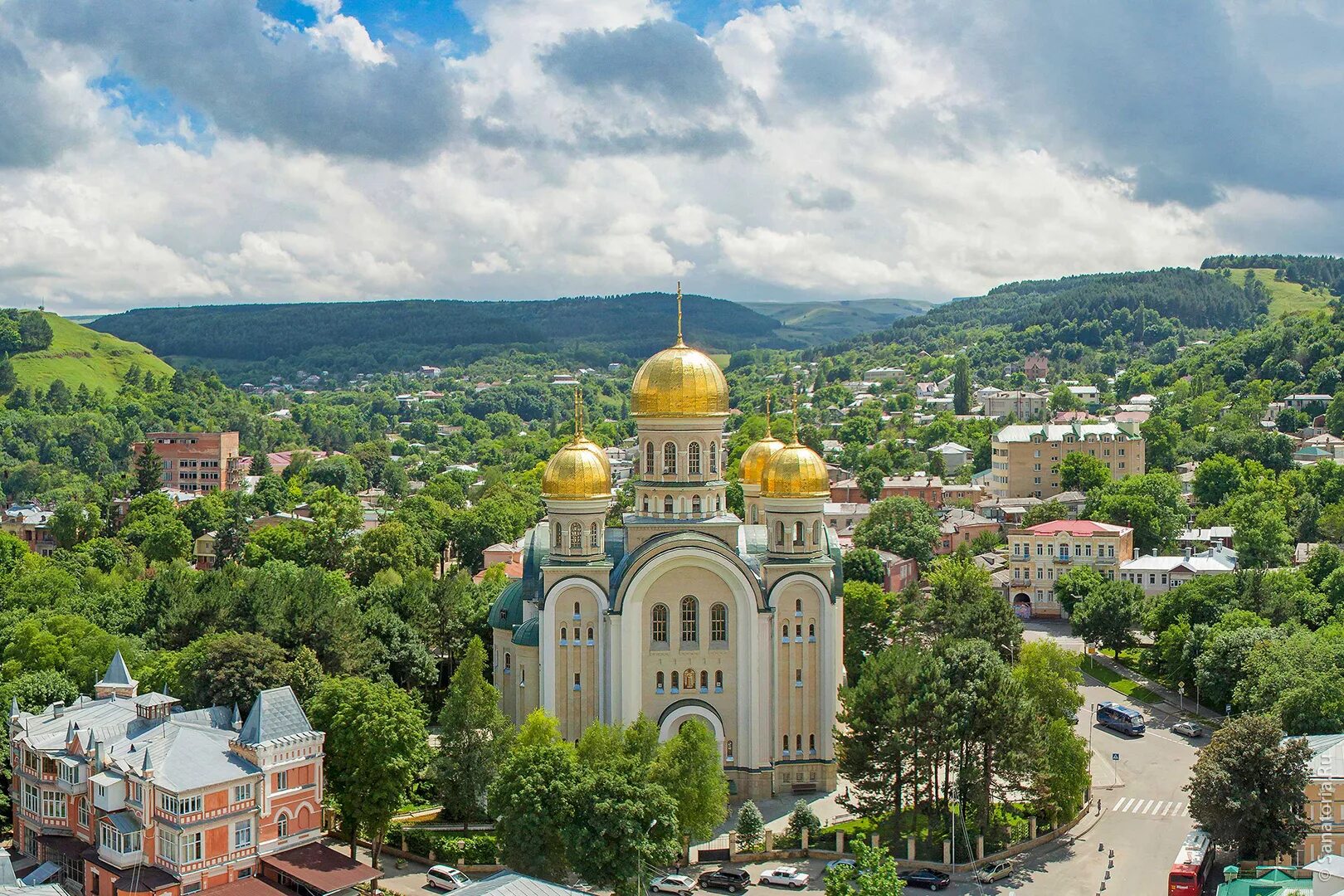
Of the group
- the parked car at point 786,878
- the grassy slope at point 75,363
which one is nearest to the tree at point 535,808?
the parked car at point 786,878

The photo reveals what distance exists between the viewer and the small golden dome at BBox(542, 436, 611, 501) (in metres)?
50.5

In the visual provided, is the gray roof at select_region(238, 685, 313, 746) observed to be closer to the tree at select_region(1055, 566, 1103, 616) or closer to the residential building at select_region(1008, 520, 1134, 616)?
the tree at select_region(1055, 566, 1103, 616)

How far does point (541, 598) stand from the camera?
50438 millimetres

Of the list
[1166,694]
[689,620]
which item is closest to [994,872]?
[689,620]

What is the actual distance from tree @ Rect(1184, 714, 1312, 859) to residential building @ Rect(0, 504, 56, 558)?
80.8m

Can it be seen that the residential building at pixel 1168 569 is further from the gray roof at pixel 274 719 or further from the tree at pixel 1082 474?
the gray roof at pixel 274 719

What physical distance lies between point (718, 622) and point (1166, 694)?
80.5 ft

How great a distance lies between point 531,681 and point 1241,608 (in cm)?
3209

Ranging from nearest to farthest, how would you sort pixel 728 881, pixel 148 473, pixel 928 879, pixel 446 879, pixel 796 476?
pixel 728 881
pixel 928 879
pixel 446 879
pixel 796 476
pixel 148 473

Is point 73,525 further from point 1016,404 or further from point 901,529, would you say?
point 1016,404

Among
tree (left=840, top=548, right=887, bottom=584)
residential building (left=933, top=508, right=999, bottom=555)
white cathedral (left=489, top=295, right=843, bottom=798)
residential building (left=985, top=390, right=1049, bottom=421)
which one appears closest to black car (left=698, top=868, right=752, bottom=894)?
white cathedral (left=489, top=295, right=843, bottom=798)

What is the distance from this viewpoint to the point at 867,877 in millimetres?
35781

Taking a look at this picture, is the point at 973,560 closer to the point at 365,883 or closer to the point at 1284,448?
the point at 1284,448

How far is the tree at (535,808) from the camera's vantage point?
40500 millimetres
